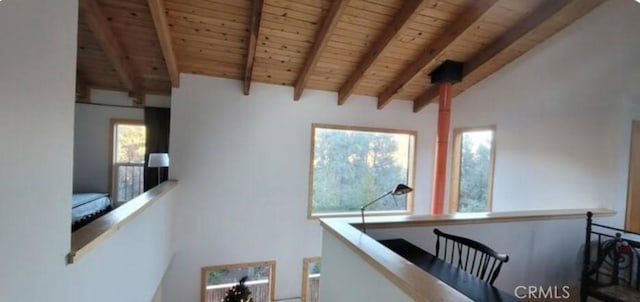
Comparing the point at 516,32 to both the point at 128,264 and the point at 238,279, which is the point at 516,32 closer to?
the point at 128,264

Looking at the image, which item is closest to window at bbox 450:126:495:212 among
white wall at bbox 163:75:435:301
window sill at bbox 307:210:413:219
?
window sill at bbox 307:210:413:219

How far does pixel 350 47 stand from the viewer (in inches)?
150

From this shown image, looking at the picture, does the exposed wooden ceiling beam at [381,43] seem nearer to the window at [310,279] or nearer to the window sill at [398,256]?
the window sill at [398,256]

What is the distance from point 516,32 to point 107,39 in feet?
15.5

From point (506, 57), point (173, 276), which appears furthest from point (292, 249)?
point (506, 57)

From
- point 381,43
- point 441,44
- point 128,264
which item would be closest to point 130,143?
point 128,264

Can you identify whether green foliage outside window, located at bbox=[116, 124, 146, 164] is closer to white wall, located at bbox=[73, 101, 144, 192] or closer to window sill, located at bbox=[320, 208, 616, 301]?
white wall, located at bbox=[73, 101, 144, 192]

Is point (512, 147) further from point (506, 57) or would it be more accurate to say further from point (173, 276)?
point (173, 276)

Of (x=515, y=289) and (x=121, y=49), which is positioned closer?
(x=515, y=289)

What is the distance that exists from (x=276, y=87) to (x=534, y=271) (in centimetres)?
393

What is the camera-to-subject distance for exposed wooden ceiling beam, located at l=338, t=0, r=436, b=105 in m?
2.97

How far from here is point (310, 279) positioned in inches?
193

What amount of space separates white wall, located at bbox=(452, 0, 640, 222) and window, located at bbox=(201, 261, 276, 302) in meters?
3.73

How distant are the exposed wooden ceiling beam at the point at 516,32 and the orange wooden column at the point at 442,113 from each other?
190 mm
